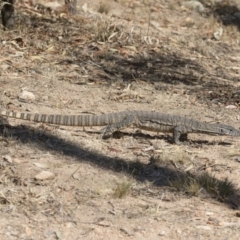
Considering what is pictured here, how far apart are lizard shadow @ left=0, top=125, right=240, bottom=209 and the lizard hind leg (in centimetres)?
47

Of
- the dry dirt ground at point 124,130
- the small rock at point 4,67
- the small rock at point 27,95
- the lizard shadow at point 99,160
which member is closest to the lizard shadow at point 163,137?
the dry dirt ground at point 124,130

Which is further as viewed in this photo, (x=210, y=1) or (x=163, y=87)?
(x=210, y=1)

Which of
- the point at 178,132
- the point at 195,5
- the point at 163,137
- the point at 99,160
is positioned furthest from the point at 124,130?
the point at 195,5

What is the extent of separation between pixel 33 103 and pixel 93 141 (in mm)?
1303

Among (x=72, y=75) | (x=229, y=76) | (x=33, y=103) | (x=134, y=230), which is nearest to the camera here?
(x=134, y=230)

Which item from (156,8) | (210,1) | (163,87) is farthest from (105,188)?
(210,1)

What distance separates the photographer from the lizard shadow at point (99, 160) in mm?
6887

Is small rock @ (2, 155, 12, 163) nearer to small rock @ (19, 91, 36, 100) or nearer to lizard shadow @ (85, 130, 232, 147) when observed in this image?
lizard shadow @ (85, 130, 232, 147)

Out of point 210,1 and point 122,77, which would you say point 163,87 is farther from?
point 210,1

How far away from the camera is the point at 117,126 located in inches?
312

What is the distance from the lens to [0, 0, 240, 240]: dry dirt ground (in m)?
6.12

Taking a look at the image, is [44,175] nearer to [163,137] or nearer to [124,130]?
[124,130]

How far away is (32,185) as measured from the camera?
21.3 ft

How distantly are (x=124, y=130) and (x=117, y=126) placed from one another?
350 millimetres
